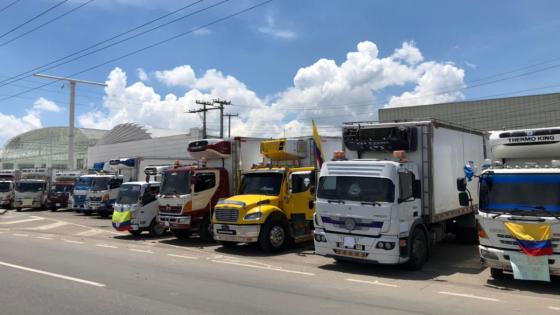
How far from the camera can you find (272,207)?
45.2 ft

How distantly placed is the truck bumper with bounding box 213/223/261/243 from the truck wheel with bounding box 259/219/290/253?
0.66 ft

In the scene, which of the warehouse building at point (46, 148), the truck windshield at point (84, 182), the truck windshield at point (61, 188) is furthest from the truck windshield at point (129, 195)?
the warehouse building at point (46, 148)

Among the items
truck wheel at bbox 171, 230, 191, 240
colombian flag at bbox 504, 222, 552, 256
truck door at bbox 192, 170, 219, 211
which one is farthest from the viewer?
truck wheel at bbox 171, 230, 191, 240

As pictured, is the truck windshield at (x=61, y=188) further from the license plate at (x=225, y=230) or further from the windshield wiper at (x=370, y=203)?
the windshield wiper at (x=370, y=203)

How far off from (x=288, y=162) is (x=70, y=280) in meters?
8.33

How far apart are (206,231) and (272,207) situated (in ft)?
12.6

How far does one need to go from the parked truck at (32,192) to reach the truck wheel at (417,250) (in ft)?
105

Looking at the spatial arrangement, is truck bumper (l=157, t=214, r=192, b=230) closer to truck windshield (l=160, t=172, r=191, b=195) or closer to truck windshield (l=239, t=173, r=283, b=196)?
truck windshield (l=160, t=172, r=191, b=195)

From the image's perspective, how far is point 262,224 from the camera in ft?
44.0

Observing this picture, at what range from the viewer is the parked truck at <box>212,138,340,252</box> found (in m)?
13.5

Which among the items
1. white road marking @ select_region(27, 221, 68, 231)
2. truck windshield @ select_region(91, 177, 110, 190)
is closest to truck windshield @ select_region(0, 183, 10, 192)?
truck windshield @ select_region(91, 177, 110, 190)

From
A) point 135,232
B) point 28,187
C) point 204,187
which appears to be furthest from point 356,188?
point 28,187

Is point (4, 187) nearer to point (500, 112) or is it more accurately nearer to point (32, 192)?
point (32, 192)

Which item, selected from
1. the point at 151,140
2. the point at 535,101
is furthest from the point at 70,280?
the point at 151,140
